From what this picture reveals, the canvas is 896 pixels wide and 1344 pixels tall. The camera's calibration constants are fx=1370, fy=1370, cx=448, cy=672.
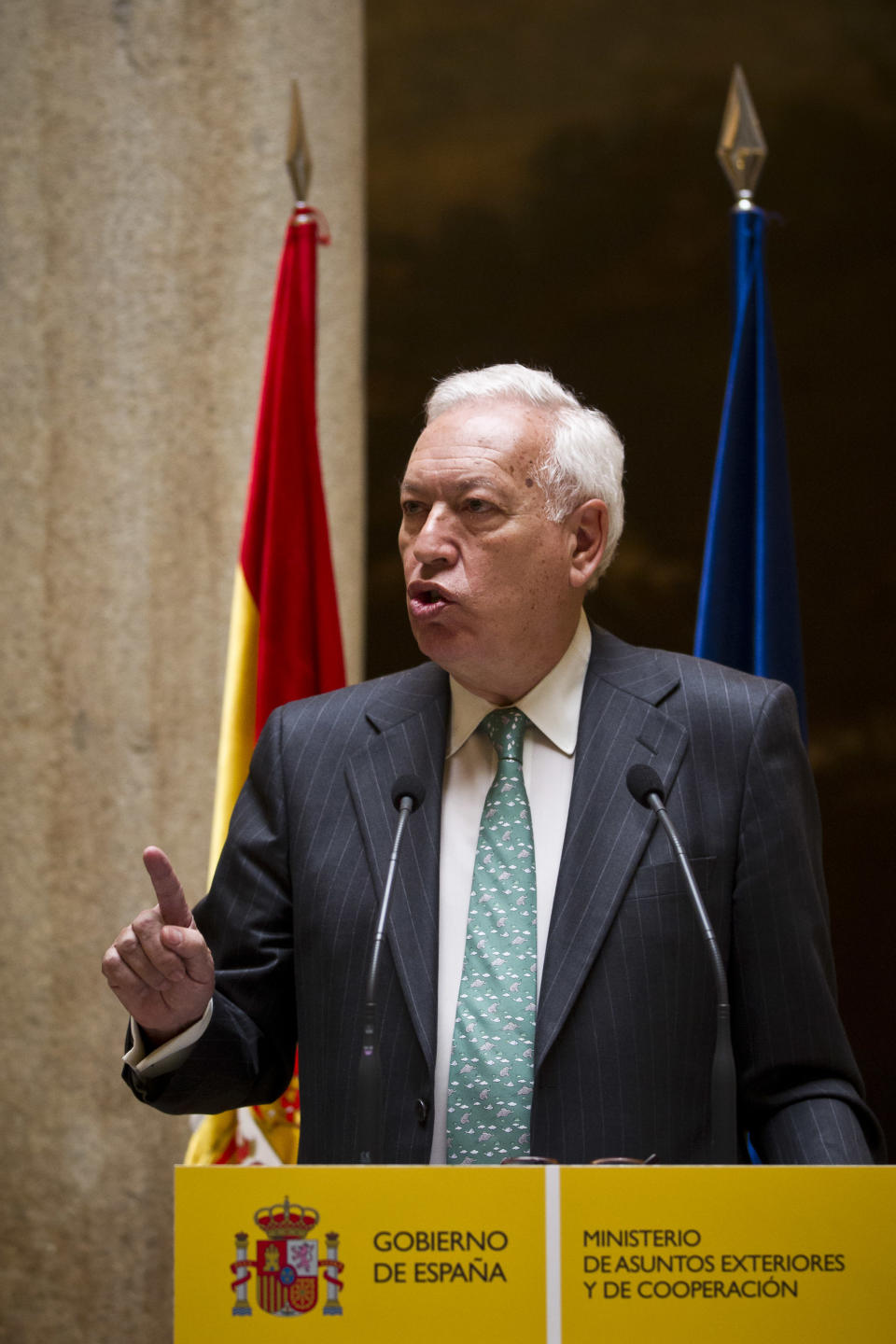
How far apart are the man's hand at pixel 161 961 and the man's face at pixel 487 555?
64cm

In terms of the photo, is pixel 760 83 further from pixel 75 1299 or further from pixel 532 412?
pixel 75 1299

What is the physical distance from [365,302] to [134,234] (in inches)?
25.7

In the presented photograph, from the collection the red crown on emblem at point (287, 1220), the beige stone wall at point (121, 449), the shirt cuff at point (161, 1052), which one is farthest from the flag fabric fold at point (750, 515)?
the red crown on emblem at point (287, 1220)

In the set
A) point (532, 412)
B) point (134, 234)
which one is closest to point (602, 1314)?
point (532, 412)

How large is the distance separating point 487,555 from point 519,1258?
1.15 m

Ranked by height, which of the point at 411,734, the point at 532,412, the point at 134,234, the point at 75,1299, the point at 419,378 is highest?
the point at 134,234

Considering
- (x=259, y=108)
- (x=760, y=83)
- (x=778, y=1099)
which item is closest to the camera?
(x=778, y=1099)

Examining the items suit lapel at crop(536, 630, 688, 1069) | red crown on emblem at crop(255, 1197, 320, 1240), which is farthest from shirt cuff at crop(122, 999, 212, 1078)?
red crown on emblem at crop(255, 1197, 320, 1240)

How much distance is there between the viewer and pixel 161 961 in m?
1.68

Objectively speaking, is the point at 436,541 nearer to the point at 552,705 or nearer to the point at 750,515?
the point at 552,705

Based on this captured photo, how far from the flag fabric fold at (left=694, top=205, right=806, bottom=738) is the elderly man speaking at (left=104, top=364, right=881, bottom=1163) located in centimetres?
72

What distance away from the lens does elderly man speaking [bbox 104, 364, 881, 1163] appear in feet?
6.23

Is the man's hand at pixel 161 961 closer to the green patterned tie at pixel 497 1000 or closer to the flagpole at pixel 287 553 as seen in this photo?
the green patterned tie at pixel 497 1000

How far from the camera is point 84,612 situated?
3.67m
